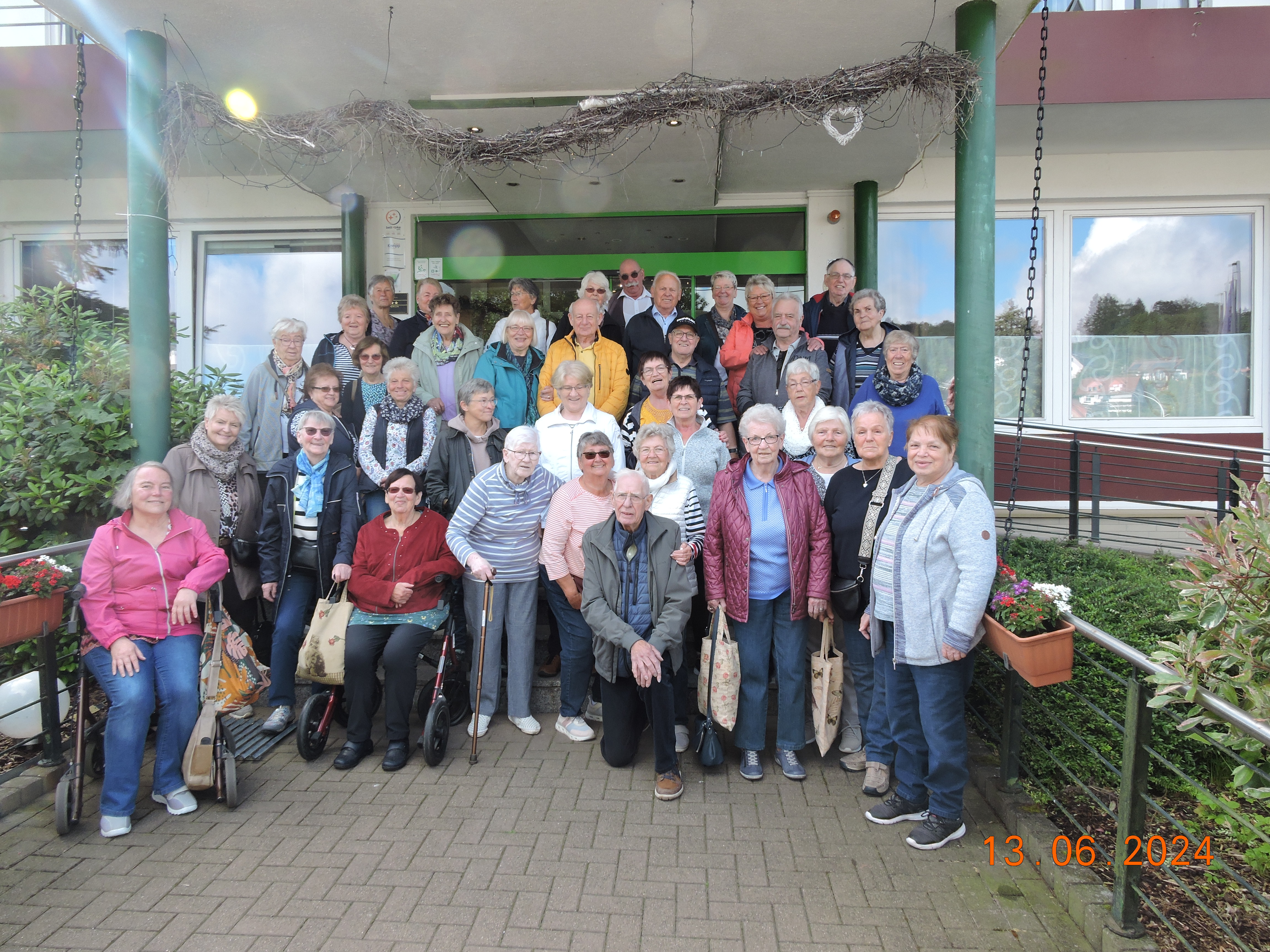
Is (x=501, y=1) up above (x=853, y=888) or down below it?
above

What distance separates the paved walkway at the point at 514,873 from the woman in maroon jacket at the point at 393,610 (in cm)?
25

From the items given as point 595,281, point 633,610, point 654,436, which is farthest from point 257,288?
point 633,610

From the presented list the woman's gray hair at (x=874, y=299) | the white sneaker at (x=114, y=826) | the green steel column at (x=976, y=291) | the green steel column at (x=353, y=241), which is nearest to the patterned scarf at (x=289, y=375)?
the white sneaker at (x=114, y=826)

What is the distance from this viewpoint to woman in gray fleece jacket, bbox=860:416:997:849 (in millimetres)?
3234

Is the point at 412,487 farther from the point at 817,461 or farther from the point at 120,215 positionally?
the point at 120,215

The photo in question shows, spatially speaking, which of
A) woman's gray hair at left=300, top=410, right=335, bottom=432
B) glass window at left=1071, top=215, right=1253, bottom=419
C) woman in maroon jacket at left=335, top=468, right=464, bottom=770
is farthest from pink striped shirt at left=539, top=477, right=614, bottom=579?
glass window at left=1071, top=215, right=1253, bottom=419

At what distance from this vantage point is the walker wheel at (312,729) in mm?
4129

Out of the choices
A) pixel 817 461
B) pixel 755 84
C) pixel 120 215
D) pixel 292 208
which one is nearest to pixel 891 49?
pixel 755 84

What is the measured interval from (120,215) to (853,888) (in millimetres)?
9186

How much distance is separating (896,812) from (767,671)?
0.86 meters

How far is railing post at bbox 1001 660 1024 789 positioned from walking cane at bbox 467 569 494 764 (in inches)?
101

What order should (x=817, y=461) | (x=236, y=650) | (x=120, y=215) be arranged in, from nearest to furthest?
(x=236, y=650), (x=817, y=461), (x=120, y=215)

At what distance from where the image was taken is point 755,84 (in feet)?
16.5

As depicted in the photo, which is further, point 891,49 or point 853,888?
point 891,49
